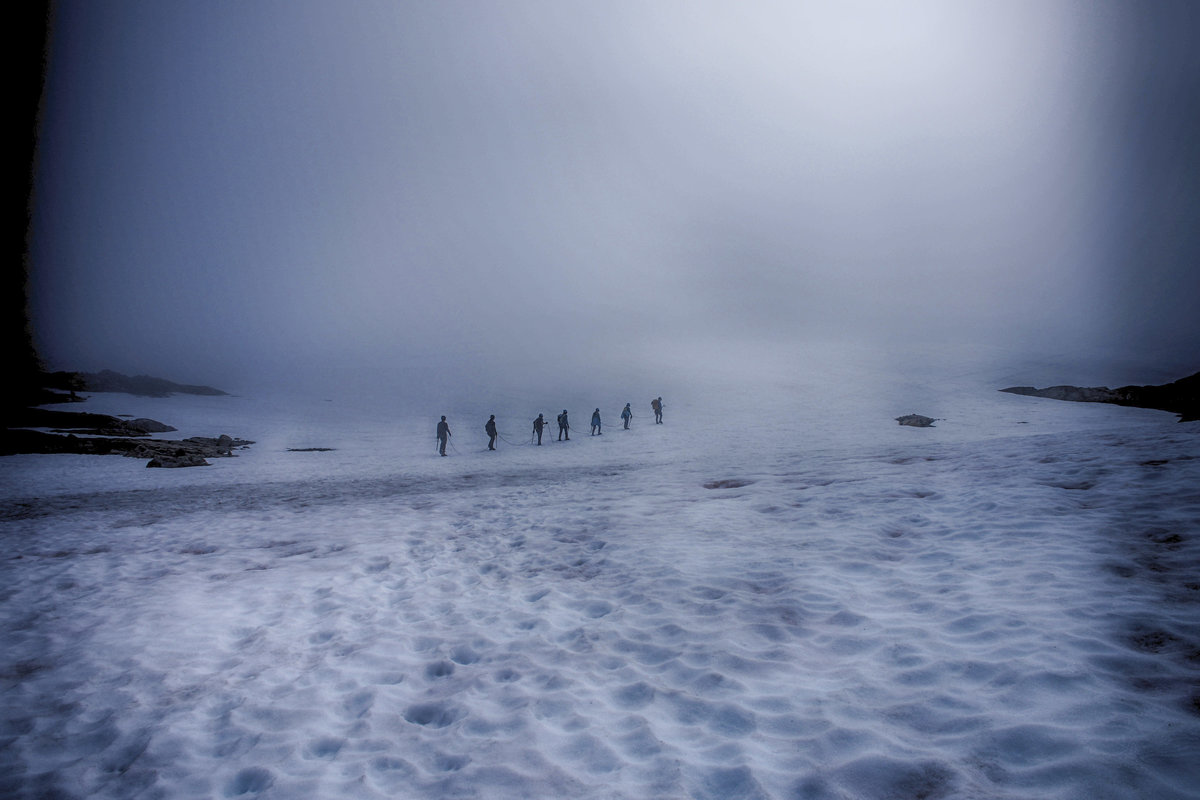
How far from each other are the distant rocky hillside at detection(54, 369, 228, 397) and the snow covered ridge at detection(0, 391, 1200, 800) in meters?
53.3

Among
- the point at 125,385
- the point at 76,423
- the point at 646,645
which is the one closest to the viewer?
the point at 646,645

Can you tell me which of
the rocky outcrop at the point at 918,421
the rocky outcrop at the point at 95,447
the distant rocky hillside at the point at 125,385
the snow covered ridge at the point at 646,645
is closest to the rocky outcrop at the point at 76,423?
the rocky outcrop at the point at 95,447

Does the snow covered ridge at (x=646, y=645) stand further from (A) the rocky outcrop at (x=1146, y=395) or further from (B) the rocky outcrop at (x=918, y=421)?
(A) the rocky outcrop at (x=1146, y=395)

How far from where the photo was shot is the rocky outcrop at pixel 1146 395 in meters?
29.0

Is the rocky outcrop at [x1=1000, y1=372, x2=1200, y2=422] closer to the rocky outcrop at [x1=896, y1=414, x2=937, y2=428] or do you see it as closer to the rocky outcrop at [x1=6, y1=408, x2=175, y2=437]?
the rocky outcrop at [x1=896, y1=414, x2=937, y2=428]

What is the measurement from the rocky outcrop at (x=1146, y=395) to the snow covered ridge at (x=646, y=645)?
84.3 feet

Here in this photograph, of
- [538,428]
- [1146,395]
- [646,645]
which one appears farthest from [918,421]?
[646,645]

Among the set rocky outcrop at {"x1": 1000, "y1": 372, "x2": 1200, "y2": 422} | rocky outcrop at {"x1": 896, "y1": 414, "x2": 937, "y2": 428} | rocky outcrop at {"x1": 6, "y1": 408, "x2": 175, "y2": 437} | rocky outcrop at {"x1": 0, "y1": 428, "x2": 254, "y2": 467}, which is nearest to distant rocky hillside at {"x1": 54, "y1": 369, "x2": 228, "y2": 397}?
rocky outcrop at {"x1": 6, "y1": 408, "x2": 175, "y2": 437}

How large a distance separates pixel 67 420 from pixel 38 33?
21.4 meters

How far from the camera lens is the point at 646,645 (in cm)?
529

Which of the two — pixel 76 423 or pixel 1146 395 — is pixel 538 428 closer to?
pixel 76 423

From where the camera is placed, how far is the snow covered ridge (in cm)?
345

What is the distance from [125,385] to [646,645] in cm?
7037

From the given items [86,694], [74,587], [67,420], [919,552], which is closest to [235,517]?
[74,587]
